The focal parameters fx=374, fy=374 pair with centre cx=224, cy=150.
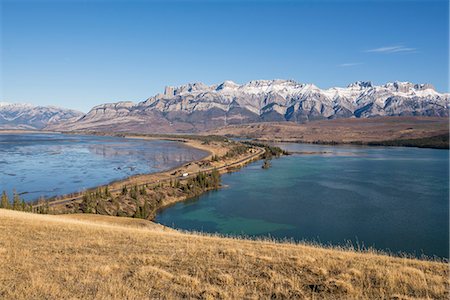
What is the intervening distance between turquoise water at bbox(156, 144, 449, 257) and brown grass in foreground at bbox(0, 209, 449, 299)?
1840 centimetres

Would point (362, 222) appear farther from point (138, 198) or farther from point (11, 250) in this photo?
point (11, 250)

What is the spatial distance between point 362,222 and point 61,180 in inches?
2806

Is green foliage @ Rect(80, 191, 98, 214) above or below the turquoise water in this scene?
above

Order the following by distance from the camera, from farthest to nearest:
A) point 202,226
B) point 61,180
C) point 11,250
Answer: point 61,180 < point 202,226 < point 11,250

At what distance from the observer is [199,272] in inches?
571

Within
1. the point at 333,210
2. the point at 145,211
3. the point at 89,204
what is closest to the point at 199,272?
the point at 145,211

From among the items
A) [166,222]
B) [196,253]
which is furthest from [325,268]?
[166,222]


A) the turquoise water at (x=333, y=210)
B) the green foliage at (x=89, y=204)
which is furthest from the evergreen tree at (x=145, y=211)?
the green foliage at (x=89, y=204)

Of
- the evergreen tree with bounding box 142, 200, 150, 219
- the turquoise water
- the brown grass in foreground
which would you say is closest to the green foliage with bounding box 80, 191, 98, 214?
the evergreen tree with bounding box 142, 200, 150, 219

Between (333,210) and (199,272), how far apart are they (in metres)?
57.0

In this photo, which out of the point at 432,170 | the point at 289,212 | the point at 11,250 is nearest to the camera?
the point at 11,250

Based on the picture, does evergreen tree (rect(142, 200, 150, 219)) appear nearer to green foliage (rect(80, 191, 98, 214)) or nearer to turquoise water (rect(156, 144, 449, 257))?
turquoise water (rect(156, 144, 449, 257))

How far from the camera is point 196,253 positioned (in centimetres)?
1758

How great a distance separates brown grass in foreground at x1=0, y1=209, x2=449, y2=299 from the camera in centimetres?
1237
